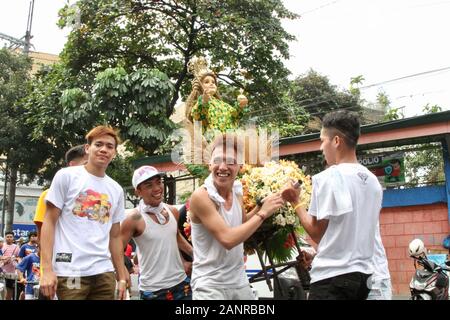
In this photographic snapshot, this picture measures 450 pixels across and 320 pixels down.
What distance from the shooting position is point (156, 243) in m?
4.60

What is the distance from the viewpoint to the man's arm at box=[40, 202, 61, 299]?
11.8 ft

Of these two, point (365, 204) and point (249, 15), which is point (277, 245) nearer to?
point (365, 204)

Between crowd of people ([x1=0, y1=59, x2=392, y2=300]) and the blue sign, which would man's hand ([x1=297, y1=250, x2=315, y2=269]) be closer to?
crowd of people ([x1=0, y1=59, x2=392, y2=300])

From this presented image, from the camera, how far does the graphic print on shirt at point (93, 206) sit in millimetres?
3893

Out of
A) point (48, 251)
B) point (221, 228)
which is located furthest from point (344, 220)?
point (48, 251)

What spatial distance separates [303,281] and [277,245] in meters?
0.37

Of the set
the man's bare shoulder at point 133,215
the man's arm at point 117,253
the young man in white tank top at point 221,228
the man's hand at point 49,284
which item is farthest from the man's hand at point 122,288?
the young man in white tank top at point 221,228

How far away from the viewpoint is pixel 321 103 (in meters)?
28.1

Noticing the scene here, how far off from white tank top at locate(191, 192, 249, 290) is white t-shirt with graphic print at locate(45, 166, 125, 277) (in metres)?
0.71

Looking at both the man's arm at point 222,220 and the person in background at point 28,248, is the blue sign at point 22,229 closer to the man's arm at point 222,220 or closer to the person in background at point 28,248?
the person in background at point 28,248

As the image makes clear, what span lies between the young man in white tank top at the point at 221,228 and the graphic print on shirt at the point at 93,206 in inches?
29.8

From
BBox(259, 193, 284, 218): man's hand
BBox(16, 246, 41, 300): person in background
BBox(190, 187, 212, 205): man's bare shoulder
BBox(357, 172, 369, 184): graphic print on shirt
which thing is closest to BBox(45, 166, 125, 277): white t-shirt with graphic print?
BBox(190, 187, 212, 205): man's bare shoulder

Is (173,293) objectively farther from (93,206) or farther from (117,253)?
(93,206)
